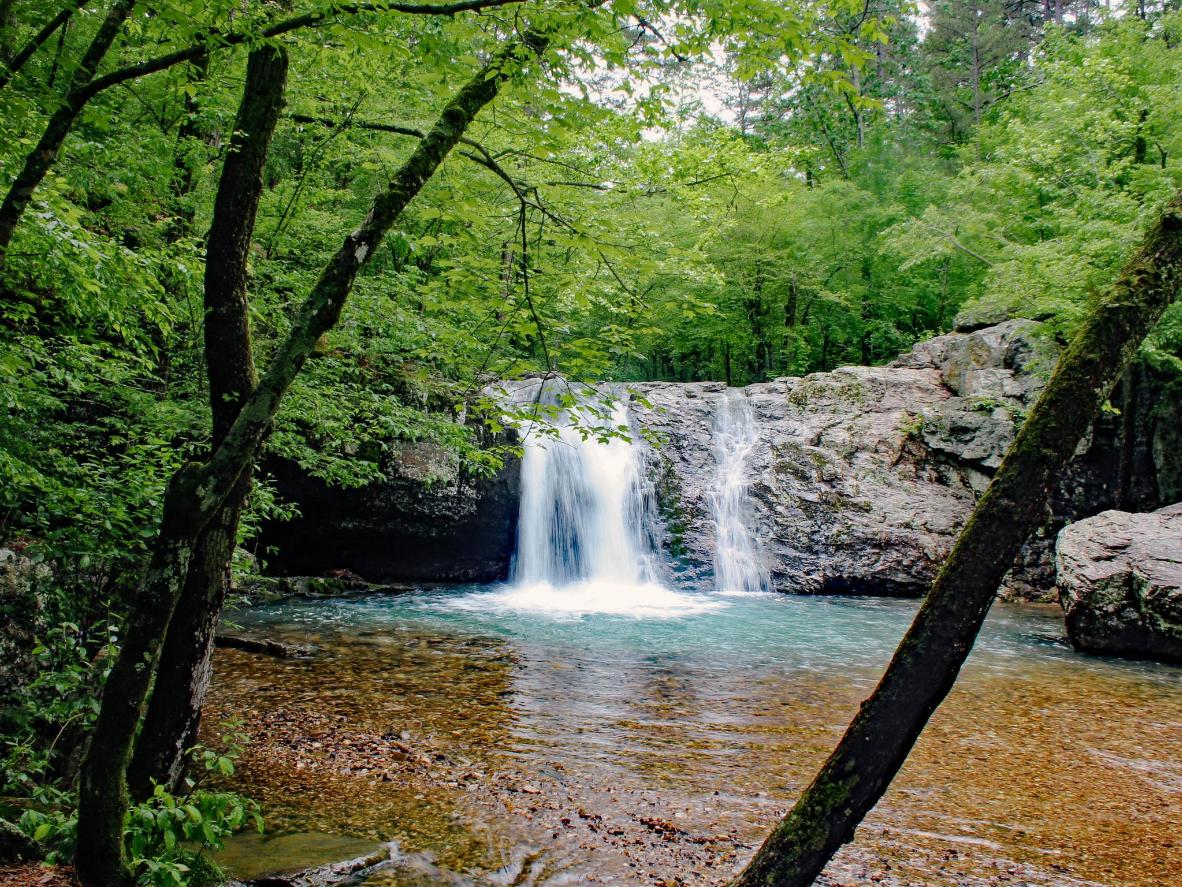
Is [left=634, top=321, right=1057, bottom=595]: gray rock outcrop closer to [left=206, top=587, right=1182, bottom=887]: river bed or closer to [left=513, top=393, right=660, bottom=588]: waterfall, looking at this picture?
[left=513, top=393, right=660, bottom=588]: waterfall

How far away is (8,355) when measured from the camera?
404 centimetres

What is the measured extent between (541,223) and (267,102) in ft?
4.78

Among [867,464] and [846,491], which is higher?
[867,464]

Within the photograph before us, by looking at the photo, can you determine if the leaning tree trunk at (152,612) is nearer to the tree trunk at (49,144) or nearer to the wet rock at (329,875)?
the wet rock at (329,875)

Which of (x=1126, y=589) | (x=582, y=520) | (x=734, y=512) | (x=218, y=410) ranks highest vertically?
(x=218, y=410)

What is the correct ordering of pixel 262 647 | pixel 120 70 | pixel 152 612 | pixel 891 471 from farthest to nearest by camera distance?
1. pixel 891 471
2. pixel 262 647
3. pixel 120 70
4. pixel 152 612

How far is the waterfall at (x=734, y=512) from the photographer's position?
14.9 metres

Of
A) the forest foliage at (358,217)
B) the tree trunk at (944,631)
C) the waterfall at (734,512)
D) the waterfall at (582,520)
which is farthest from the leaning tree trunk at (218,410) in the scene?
the waterfall at (734,512)

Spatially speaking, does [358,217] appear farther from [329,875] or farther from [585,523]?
[329,875]

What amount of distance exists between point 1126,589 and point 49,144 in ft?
39.1

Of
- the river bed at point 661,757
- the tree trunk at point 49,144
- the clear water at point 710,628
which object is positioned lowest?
the clear water at point 710,628

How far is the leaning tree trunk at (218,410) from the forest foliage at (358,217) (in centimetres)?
22

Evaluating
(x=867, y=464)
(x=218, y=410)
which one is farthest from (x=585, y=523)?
(x=218, y=410)

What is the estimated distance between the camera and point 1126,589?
9344 mm
